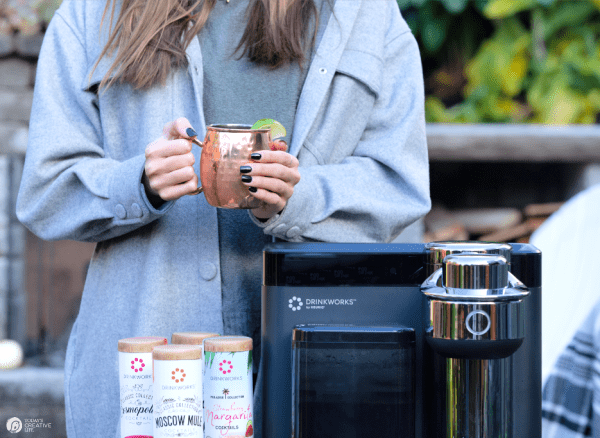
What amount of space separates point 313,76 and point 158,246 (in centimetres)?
37

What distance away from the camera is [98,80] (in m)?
1.05

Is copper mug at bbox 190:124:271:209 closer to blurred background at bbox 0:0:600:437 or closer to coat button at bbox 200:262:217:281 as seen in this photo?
coat button at bbox 200:262:217:281

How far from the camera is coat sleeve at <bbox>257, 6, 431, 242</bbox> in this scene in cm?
98

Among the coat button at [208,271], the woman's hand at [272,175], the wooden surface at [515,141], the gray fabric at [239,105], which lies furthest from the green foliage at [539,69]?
the woman's hand at [272,175]

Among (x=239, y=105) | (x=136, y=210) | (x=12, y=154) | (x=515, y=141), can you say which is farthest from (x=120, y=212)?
(x=12, y=154)

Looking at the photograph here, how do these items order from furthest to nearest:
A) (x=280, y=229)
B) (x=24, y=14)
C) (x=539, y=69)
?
(x=24, y=14) < (x=539, y=69) < (x=280, y=229)

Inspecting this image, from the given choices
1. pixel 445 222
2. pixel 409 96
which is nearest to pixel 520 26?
pixel 445 222

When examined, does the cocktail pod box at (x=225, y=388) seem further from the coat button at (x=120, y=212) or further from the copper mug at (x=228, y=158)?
the coat button at (x=120, y=212)

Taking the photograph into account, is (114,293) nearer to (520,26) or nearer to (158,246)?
(158,246)

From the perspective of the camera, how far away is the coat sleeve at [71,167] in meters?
0.98

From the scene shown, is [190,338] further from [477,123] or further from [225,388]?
[477,123]

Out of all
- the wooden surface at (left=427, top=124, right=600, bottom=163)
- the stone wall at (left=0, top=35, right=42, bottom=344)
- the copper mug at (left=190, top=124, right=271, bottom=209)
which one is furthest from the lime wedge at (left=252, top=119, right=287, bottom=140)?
the stone wall at (left=0, top=35, right=42, bottom=344)

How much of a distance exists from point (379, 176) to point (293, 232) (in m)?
0.19

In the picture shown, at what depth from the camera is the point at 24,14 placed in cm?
302
